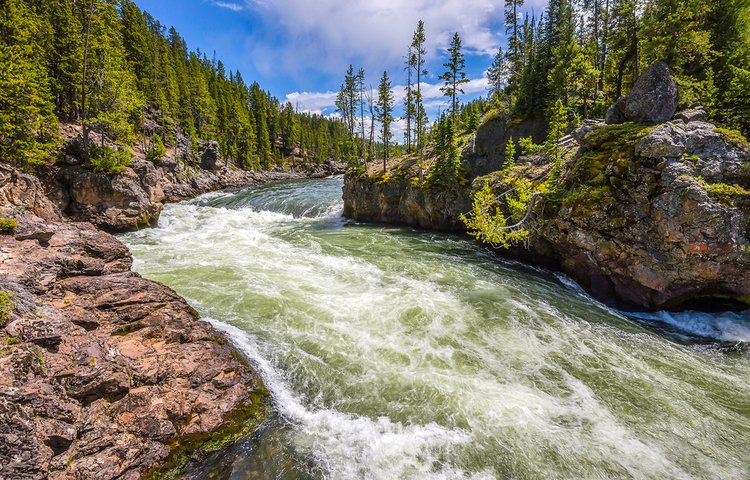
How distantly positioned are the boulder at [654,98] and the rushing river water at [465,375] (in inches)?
347

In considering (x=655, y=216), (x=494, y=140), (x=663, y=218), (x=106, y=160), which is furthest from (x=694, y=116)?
(x=106, y=160)

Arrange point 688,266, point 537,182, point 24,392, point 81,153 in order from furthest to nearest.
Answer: point 81,153 < point 537,182 < point 688,266 < point 24,392

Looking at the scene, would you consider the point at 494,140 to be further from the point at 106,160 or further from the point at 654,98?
the point at 106,160

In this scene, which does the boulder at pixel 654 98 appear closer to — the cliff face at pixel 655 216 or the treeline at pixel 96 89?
the cliff face at pixel 655 216

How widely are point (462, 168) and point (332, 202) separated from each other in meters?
17.2

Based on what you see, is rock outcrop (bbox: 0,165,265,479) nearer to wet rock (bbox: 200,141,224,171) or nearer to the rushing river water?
the rushing river water

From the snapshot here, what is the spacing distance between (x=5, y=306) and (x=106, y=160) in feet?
74.7

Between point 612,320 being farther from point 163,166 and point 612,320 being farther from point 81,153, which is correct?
point 163,166

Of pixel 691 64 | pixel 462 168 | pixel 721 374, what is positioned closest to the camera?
pixel 721 374

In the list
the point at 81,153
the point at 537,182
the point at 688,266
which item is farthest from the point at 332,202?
the point at 688,266

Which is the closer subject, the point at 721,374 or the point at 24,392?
the point at 24,392

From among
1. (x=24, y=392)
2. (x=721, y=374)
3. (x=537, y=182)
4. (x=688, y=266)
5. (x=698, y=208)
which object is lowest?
(x=721, y=374)

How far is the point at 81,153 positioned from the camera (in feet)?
74.4

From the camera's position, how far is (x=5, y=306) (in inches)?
217
